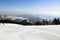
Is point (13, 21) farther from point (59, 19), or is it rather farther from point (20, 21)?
point (59, 19)

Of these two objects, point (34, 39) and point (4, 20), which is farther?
point (4, 20)

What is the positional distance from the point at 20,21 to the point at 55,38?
3.03 metres

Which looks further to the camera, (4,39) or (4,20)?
(4,20)

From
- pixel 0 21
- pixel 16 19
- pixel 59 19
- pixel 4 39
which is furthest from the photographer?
pixel 59 19

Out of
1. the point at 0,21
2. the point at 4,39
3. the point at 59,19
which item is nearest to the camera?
the point at 4,39

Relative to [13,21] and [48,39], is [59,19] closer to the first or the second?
[13,21]

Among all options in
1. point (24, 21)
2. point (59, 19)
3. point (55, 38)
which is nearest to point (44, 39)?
point (55, 38)

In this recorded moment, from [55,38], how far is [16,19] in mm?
3242

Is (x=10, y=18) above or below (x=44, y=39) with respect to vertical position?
above

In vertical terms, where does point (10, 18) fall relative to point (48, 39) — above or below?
above

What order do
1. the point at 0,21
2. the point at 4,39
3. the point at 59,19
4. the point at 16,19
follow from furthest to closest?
the point at 59,19 < the point at 16,19 < the point at 0,21 < the point at 4,39

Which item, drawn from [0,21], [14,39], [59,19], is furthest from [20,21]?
[14,39]

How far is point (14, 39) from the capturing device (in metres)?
2.24

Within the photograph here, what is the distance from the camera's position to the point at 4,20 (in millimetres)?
4973
